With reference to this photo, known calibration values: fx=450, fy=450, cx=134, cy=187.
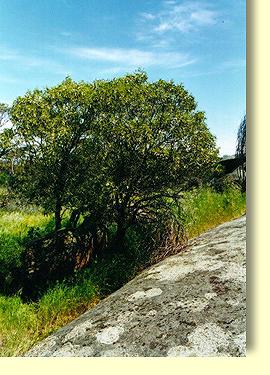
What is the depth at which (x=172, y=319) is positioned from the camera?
124 inches

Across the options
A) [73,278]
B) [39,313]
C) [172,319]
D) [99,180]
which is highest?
[99,180]

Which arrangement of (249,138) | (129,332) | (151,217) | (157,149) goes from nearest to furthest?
1. (129,332)
2. (249,138)
3. (157,149)
4. (151,217)

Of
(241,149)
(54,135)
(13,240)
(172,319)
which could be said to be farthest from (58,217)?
(172,319)

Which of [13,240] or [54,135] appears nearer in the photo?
[54,135]

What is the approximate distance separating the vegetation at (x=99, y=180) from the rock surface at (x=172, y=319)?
3.17ft

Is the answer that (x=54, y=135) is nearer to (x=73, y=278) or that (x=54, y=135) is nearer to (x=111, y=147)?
(x=111, y=147)

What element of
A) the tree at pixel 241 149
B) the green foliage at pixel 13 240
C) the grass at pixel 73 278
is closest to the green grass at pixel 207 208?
the grass at pixel 73 278

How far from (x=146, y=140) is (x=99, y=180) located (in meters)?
0.71

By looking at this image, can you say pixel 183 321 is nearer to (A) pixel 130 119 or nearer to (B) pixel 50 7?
(A) pixel 130 119

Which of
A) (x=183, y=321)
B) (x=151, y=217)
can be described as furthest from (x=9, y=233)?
(x=183, y=321)

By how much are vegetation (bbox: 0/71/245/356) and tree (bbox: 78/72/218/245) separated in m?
0.01

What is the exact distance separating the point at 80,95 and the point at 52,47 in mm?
821

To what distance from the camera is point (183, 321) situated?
3.11 meters

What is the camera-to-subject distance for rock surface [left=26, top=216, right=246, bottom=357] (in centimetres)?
298
